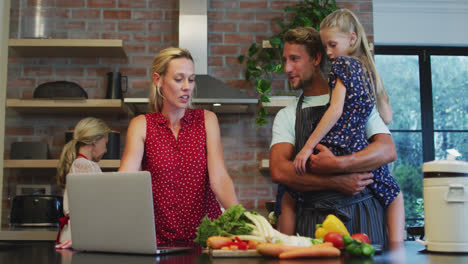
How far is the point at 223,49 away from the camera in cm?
416

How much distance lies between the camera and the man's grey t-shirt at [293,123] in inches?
73.9

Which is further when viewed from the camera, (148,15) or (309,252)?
(148,15)

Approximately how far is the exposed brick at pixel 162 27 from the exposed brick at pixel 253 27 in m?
0.52

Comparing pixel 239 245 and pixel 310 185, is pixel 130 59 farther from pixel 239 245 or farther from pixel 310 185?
pixel 239 245

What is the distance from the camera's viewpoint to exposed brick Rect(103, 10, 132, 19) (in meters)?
4.15

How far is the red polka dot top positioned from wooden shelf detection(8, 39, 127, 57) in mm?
1976

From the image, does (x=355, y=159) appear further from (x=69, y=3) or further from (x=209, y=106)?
(x=69, y=3)

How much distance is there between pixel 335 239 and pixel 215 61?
3.09 metres

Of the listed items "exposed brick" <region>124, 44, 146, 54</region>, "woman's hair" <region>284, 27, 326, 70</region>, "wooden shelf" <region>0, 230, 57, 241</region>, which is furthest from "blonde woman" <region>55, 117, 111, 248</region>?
"woman's hair" <region>284, 27, 326, 70</region>

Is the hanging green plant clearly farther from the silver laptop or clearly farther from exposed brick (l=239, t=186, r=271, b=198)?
the silver laptop

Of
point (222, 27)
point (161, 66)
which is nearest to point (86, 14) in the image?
point (222, 27)

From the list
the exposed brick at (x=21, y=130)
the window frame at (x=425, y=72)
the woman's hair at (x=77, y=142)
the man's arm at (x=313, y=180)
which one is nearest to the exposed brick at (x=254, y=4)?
the window frame at (x=425, y=72)

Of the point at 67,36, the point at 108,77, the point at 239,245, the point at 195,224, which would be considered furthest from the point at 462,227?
the point at 67,36

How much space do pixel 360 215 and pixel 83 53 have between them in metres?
2.83
